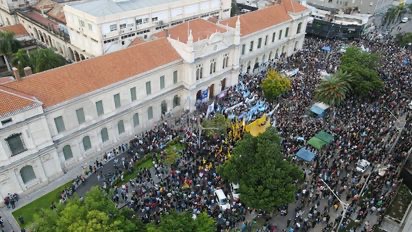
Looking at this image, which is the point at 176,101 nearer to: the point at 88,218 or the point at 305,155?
the point at 305,155

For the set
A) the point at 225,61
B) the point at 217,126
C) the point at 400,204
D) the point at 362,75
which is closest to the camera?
the point at 400,204

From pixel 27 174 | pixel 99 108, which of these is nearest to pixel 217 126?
pixel 99 108

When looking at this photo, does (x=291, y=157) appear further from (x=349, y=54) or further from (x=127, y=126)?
(x=349, y=54)

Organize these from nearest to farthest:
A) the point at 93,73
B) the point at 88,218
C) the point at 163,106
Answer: the point at 88,218 < the point at 93,73 < the point at 163,106

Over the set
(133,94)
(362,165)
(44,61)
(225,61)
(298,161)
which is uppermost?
(44,61)

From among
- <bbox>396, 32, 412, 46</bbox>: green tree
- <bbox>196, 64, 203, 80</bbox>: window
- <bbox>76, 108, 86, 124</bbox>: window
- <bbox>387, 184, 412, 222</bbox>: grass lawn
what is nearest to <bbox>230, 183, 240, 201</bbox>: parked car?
<bbox>387, 184, 412, 222</bbox>: grass lawn

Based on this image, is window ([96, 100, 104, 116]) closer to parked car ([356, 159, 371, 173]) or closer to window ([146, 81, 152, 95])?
window ([146, 81, 152, 95])

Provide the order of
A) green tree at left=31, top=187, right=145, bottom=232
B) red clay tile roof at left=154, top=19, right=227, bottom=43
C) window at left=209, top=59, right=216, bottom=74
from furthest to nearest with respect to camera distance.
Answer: window at left=209, top=59, right=216, bottom=74, red clay tile roof at left=154, top=19, right=227, bottom=43, green tree at left=31, top=187, right=145, bottom=232

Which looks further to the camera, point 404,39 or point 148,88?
point 404,39
